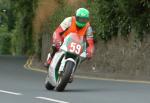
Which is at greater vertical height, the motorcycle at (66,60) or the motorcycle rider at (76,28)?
the motorcycle rider at (76,28)

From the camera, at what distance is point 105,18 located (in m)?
25.2

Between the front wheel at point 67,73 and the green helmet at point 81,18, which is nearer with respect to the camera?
the front wheel at point 67,73

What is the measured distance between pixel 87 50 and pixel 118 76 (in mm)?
8064

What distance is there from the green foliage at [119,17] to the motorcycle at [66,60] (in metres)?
8.15

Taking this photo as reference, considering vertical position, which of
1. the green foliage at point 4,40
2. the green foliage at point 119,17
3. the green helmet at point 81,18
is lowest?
the green foliage at point 4,40

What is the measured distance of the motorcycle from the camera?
1446 cm

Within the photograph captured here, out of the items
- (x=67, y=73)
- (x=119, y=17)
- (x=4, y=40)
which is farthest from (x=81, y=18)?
(x=4, y=40)

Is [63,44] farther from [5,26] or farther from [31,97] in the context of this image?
[5,26]

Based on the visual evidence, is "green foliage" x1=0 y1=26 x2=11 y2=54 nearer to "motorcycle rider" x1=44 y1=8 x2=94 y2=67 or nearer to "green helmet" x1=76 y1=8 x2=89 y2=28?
"motorcycle rider" x1=44 y1=8 x2=94 y2=67

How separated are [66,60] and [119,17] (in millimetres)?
10145

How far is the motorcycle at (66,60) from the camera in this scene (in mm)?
14461

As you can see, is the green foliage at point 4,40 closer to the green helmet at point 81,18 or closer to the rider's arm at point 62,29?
the rider's arm at point 62,29

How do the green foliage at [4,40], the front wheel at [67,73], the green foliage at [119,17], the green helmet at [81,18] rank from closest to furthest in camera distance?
the front wheel at [67,73]
the green helmet at [81,18]
the green foliage at [119,17]
the green foliage at [4,40]

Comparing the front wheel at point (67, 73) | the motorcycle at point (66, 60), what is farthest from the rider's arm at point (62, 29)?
the front wheel at point (67, 73)
